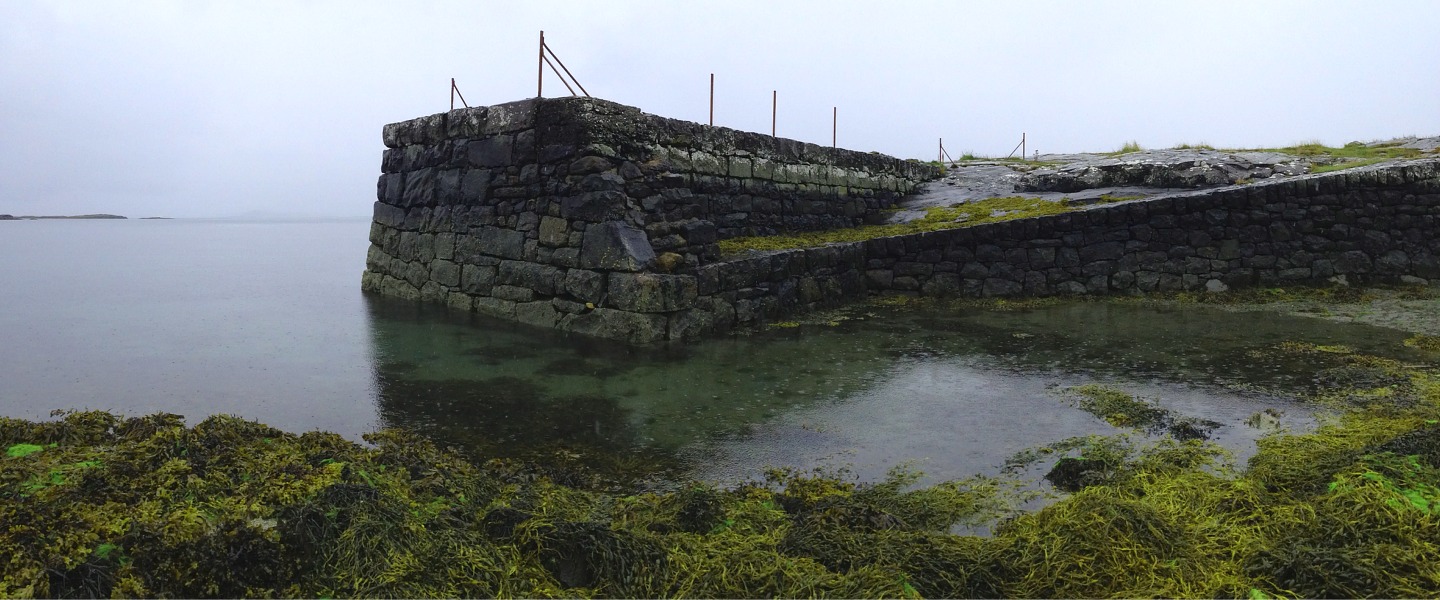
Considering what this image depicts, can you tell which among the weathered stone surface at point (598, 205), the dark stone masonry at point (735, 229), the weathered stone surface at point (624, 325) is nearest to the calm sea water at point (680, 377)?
the weathered stone surface at point (624, 325)

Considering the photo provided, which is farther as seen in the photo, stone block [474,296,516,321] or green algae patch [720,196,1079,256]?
green algae patch [720,196,1079,256]

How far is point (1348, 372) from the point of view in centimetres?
624

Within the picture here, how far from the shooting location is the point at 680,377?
6559 millimetres

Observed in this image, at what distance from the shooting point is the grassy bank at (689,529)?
2.84m

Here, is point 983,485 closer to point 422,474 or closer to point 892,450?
point 892,450

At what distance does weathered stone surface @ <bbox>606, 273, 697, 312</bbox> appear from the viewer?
7.97 meters

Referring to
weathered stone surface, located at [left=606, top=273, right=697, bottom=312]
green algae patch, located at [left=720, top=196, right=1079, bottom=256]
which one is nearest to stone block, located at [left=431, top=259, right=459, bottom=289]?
weathered stone surface, located at [left=606, top=273, right=697, bottom=312]

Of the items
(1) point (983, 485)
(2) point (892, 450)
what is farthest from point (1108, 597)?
(2) point (892, 450)

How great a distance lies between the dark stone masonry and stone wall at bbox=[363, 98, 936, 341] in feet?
0.08

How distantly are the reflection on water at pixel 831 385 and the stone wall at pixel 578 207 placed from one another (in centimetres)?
57

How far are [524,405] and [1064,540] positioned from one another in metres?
3.66

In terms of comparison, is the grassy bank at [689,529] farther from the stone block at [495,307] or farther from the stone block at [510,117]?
the stone block at [510,117]

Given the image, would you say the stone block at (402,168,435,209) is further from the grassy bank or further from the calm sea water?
the grassy bank

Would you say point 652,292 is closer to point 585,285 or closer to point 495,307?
point 585,285
